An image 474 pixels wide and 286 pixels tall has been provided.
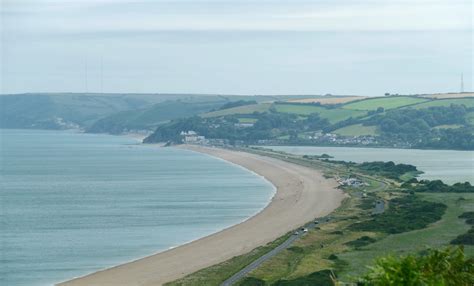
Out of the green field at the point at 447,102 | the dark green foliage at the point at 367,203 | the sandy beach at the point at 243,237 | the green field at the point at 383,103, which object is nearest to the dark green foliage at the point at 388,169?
the sandy beach at the point at 243,237

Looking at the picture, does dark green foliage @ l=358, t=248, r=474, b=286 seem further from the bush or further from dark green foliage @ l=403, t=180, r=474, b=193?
dark green foliage @ l=403, t=180, r=474, b=193

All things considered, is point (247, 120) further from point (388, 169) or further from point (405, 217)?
point (405, 217)

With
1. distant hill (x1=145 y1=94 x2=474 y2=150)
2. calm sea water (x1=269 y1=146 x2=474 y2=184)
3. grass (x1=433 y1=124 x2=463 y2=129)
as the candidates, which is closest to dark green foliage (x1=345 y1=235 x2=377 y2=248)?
calm sea water (x1=269 y1=146 x2=474 y2=184)

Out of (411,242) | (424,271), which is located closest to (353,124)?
(411,242)

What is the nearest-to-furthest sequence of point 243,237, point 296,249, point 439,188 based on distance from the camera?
point 296,249, point 243,237, point 439,188

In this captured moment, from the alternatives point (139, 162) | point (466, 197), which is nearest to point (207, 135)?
point (139, 162)

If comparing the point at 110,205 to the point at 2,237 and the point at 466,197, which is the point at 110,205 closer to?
the point at 2,237
